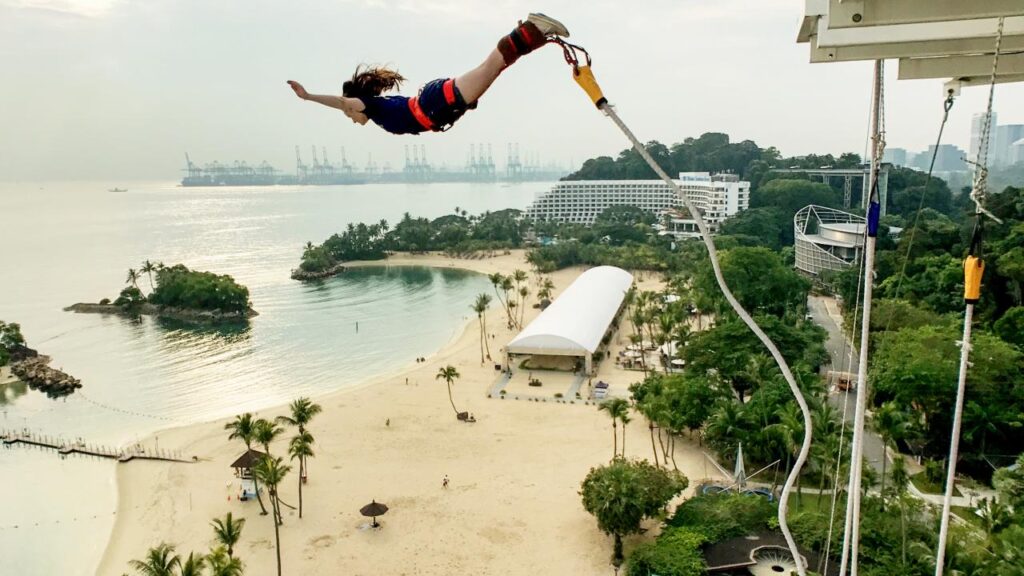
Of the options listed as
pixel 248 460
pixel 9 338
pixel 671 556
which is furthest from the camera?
pixel 9 338

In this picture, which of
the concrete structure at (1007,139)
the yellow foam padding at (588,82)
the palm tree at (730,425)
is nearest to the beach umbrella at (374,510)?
the palm tree at (730,425)

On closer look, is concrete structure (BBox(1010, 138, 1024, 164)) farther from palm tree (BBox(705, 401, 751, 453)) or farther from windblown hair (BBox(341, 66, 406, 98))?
windblown hair (BBox(341, 66, 406, 98))

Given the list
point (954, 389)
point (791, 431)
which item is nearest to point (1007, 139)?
point (954, 389)

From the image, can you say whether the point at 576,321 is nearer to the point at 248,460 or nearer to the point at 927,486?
the point at 927,486

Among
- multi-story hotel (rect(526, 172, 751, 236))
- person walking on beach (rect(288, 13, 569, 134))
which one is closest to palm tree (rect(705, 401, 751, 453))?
person walking on beach (rect(288, 13, 569, 134))

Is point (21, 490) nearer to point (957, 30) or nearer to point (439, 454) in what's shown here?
point (439, 454)

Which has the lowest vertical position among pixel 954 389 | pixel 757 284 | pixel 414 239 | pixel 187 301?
pixel 187 301
